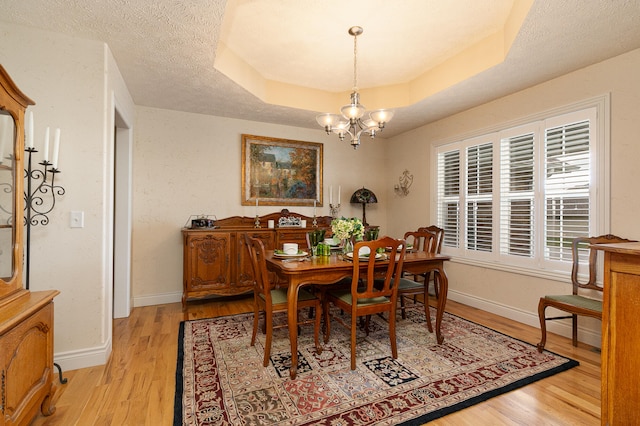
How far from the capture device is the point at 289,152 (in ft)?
15.3

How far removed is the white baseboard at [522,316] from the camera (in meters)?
2.76

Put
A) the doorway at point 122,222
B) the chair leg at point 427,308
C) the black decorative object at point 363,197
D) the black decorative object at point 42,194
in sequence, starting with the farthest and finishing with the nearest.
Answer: the black decorative object at point 363,197
the doorway at point 122,222
the chair leg at point 427,308
the black decorative object at point 42,194

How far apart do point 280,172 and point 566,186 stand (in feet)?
11.3

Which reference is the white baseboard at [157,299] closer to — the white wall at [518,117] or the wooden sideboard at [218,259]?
the wooden sideboard at [218,259]

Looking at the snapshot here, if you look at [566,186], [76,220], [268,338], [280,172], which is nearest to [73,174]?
[76,220]

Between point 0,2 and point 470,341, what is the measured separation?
173 inches

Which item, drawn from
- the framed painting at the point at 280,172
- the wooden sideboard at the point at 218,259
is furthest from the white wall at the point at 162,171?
the wooden sideboard at the point at 218,259

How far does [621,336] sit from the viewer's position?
138 centimetres

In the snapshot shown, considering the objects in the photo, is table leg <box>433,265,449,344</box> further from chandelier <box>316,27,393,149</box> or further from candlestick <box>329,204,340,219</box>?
candlestick <box>329,204,340,219</box>

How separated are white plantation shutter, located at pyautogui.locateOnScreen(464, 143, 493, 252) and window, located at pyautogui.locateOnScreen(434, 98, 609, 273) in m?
0.01

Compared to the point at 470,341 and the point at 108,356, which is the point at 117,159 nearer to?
the point at 108,356

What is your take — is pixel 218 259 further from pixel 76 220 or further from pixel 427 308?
pixel 427 308

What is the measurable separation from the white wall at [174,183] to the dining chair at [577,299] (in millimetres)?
3397

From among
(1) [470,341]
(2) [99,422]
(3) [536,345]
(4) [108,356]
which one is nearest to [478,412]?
(1) [470,341]
